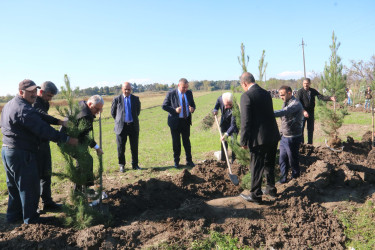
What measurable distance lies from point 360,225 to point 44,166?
5.49 meters

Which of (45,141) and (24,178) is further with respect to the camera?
(45,141)

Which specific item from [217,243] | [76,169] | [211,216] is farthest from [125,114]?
[217,243]

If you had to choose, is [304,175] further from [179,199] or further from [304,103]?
[304,103]

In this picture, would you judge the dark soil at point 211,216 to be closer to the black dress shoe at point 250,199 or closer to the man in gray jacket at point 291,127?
the black dress shoe at point 250,199

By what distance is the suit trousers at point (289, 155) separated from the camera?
577cm

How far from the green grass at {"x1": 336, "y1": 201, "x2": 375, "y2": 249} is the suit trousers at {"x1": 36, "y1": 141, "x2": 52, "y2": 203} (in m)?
5.03

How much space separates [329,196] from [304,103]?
4363mm

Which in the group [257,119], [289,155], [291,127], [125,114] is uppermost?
[125,114]

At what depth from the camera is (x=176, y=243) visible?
3930 mm

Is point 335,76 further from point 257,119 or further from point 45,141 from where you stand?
point 45,141

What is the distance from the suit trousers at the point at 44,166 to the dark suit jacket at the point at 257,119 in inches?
139

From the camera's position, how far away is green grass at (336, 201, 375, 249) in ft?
13.4

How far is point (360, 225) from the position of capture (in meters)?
4.44

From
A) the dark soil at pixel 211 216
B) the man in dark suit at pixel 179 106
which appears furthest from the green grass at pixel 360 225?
the man in dark suit at pixel 179 106
